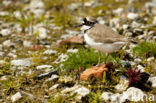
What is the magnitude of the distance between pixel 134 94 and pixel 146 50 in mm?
2132

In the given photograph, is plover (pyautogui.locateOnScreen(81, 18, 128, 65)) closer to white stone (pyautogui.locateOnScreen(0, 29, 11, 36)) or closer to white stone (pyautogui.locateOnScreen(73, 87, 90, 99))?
white stone (pyautogui.locateOnScreen(73, 87, 90, 99))

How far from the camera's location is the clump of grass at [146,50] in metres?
6.24

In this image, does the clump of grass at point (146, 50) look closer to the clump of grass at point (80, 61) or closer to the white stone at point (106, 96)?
the clump of grass at point (80, 61)

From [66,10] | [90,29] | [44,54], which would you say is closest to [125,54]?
[90,29]

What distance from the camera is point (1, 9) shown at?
1148 centimetres

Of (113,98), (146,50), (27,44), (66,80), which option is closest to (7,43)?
(27,44)

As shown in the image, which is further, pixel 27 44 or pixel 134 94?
pixel 27 44

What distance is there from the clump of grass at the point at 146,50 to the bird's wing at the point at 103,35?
151 cm

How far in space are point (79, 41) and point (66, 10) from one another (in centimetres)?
410

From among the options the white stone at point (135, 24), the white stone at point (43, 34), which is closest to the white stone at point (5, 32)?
the white stone at point (43, 34)

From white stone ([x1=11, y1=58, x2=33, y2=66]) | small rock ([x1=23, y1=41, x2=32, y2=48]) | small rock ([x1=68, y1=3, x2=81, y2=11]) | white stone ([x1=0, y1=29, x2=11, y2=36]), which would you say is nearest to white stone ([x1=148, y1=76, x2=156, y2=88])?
white stone ([x1=11, y1=58, x2=33, y2=66])

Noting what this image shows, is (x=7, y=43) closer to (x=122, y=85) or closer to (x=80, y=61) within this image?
(x=80, y=61)

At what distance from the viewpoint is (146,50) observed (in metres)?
6.29

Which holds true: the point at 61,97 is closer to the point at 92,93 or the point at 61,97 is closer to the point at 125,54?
the point at 92,93
